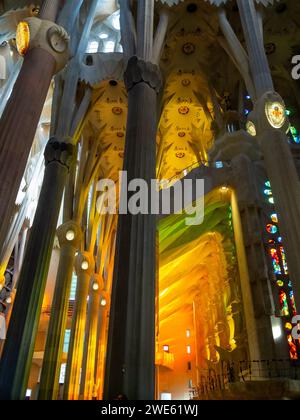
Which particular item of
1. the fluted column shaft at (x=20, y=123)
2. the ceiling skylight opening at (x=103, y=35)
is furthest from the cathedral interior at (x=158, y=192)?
the ceiling skylight opening at (x=103, y=35)

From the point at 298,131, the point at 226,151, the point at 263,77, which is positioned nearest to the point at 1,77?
the point at 226,151

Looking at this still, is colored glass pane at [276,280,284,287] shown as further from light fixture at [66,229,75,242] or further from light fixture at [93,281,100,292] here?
light fixture at [93,281,100,292]

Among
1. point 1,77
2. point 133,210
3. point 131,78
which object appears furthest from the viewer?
point 1,77

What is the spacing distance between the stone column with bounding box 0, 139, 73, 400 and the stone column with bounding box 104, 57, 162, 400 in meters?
3.27

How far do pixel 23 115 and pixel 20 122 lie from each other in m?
0.17

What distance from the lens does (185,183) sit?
12.0 m

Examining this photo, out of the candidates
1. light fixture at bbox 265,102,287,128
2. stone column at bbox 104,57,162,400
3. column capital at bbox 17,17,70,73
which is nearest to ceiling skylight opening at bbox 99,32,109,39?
stone column at bbox 104,57,162,400

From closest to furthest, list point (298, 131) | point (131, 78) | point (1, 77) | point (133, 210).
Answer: point (133, 210)
point (131, 78)
point (298, 131)
point (1, 77)

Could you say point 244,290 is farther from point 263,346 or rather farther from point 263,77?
point 263,77

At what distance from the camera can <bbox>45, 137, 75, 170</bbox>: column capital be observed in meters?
10.9

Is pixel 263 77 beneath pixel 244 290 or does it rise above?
above

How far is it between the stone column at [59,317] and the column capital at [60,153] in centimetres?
356

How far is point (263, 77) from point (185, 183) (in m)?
4.35

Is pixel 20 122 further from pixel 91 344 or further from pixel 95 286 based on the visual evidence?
pixel 91 344
